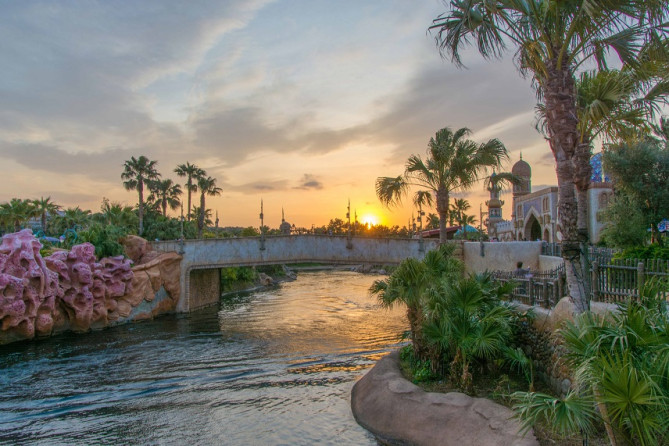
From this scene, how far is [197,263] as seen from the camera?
106 ft

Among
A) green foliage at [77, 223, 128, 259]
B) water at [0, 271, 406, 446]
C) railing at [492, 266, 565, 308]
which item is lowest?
water at [0, 271, 406, 446]

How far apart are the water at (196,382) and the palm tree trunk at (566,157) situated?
5610 millimetres

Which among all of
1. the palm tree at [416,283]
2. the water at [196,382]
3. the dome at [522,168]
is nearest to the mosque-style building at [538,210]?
the dome at [522,168]

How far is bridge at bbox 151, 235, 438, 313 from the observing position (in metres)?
28.9

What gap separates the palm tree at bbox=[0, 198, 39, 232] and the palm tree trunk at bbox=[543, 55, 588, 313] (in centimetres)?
4548

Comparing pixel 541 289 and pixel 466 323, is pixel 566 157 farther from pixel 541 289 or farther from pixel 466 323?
pixel 541 289

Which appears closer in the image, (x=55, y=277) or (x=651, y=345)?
(x=651, y=345)

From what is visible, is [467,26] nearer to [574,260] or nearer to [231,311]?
[574,260]

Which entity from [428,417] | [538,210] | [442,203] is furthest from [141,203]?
[428,417]

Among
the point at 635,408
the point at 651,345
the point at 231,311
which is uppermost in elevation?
the point at 651,345

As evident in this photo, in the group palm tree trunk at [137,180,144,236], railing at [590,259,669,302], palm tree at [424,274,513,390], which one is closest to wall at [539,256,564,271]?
railing at [590,259,669,302]

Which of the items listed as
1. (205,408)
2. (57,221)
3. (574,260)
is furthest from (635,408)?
(57,221)

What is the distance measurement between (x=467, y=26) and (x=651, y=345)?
7.61 m

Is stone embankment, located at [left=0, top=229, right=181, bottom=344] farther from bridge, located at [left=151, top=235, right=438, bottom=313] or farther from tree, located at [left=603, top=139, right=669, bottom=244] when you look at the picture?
tree, located at [left=603, top=139, right=669, bottom=244]
